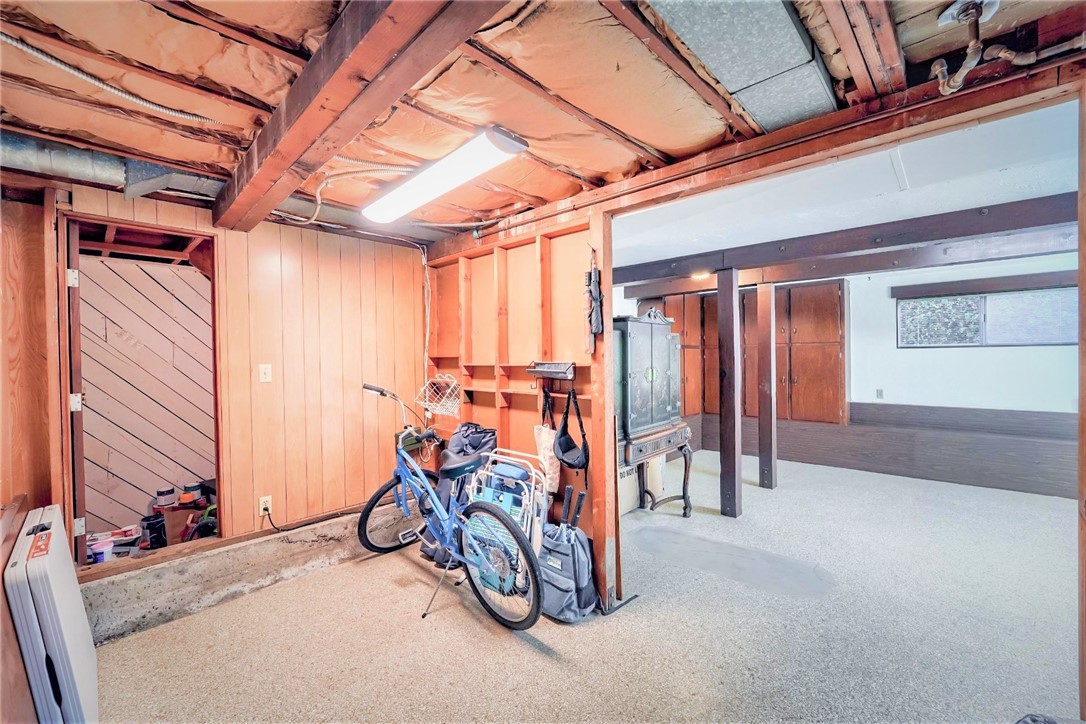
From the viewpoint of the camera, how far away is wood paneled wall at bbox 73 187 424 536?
254 cm

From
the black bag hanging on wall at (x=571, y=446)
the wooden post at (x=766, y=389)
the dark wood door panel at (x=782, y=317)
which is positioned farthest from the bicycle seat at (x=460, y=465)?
the dark wood door panel at (x=782, y=317)

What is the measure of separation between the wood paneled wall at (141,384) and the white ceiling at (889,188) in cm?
382

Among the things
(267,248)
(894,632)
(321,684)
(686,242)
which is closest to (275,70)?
(267,248)

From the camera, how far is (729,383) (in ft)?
12.7

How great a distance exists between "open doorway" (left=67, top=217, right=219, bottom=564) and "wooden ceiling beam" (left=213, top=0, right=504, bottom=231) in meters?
2.23

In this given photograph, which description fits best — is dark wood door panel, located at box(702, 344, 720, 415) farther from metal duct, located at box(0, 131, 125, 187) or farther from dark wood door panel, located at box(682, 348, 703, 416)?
metal duct, located at box(0, 131, 125, 187)

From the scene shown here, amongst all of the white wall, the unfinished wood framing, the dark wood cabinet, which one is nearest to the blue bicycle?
the unfinished wood framing

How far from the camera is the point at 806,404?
5.69 metres

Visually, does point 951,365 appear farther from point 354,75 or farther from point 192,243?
point 192,243

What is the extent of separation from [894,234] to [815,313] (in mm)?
2577

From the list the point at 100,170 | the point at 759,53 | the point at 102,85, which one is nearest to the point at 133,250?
the point at 100,170

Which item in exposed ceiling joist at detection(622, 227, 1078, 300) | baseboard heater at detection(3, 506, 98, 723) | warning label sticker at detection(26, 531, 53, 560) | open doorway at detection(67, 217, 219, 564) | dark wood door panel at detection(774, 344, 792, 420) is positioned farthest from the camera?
dark wood door panel at detection(774, 344, 792, 420)

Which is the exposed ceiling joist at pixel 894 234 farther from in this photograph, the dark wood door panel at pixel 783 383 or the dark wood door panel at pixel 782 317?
the dark wood door panel at pixel 783 383

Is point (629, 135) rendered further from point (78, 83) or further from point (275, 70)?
point (78, 83)
